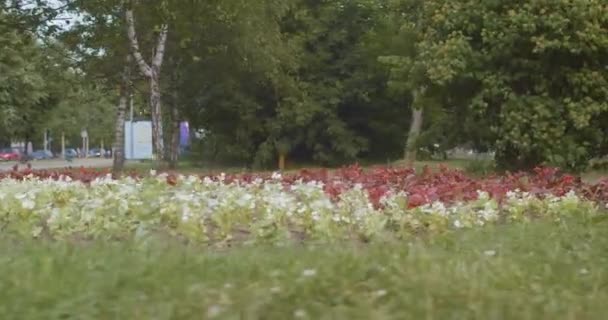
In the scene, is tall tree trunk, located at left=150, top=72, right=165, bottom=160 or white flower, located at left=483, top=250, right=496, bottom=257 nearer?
white flower, located at left=483, top=250, right=496, bottom=257

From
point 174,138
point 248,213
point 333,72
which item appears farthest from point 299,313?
point 333,72

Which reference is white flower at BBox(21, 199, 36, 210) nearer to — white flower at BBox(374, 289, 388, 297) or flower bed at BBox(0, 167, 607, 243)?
flower bed at BBox(0, 167, 607, 243)

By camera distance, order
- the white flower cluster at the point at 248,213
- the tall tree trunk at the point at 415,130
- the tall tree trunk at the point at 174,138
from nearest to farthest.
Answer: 1. the white flower cluster at the point at 248,213
2. the tall tree trunk at the point at 415,130
3. the tall tree trunk at the point at 174,138

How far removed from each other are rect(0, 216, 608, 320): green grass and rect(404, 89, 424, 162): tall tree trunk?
55.5 ft

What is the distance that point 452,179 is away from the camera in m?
12.9

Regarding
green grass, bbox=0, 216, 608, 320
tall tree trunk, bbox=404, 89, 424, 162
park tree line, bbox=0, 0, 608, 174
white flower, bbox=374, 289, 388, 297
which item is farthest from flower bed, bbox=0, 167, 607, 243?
tall tree trunk, bbox=404, 89, 424, 162

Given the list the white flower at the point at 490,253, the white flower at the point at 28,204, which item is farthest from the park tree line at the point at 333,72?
the white flower at the point at 490,253

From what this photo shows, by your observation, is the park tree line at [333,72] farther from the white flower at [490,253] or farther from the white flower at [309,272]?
the white flower at [309,272]

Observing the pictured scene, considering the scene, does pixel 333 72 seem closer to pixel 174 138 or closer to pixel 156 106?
pixel 174 138

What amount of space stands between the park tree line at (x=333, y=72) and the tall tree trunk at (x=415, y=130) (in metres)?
0.08

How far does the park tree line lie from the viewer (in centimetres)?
1777

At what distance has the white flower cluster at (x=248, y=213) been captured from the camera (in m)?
7.70

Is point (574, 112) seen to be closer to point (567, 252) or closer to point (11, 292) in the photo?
point (567, 252)

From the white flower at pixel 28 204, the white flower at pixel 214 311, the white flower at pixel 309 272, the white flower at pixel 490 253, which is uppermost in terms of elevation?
the white flower at pixel 28 204
